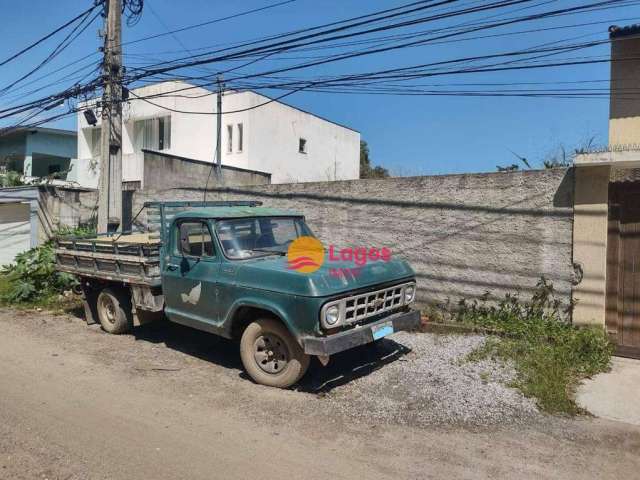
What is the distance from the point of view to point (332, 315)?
15.6 feet

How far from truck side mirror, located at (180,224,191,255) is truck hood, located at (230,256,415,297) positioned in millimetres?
773

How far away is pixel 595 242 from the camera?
6.50m

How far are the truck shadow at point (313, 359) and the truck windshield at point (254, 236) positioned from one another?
55.6 inches

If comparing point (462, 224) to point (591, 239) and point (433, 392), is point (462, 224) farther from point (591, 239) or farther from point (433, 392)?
point (433, 392)

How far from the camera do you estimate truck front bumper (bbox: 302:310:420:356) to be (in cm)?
464

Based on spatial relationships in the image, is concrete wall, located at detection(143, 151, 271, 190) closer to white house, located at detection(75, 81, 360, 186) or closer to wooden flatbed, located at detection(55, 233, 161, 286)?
white house, located at detection(75, 81, 360, 186)

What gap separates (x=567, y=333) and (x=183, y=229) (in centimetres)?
510

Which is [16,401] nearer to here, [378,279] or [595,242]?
[378,279]

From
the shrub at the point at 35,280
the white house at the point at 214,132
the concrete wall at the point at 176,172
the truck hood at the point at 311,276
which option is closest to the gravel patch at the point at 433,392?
the truck hood at the point at 311,276

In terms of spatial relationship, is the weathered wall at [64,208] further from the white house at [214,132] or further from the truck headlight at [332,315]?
the truck headlight at [332,315]

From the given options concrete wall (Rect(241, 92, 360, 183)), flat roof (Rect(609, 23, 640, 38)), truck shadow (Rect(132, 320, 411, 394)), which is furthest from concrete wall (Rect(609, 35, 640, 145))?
concrete wall (Rect(241, 92, 360, 183))

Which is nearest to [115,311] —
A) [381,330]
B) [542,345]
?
[381,330]

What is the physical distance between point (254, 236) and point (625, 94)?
275 inches

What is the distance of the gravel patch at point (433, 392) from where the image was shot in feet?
14.9
